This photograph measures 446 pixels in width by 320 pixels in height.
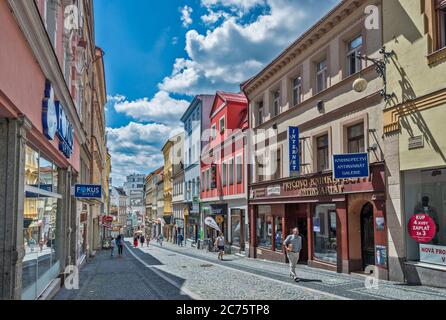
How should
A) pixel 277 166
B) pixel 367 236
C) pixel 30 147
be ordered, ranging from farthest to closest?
1. pixel 277 166
2. pixel 367 236
3. pixel 30 147

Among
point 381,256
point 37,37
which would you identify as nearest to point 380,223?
point 381,256

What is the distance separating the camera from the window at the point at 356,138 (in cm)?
1588

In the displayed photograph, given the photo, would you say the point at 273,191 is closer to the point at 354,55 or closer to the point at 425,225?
the point at 354,55

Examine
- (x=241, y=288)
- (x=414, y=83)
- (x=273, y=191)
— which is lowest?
(x=241, y=288)

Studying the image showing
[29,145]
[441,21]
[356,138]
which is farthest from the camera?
[356,138]

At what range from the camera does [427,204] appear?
12891 millimetres

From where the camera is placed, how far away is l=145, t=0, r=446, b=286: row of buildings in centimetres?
1255

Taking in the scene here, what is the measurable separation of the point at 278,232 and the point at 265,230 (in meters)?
1.99

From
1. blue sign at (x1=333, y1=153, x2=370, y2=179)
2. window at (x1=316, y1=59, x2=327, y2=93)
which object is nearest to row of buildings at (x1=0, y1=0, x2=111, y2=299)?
blue sign at (x1=333, y1=153, x2=370, y2=179)

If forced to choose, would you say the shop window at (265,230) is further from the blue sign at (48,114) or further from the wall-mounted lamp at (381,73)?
the blue sign at (48,114)

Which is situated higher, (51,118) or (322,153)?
(322,153)

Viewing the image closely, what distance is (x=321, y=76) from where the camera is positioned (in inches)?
747

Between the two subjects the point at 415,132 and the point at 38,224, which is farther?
the point at 415,132

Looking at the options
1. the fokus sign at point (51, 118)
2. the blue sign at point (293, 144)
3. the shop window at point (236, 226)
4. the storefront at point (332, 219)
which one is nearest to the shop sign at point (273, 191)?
the storefront at point (332, 219)
